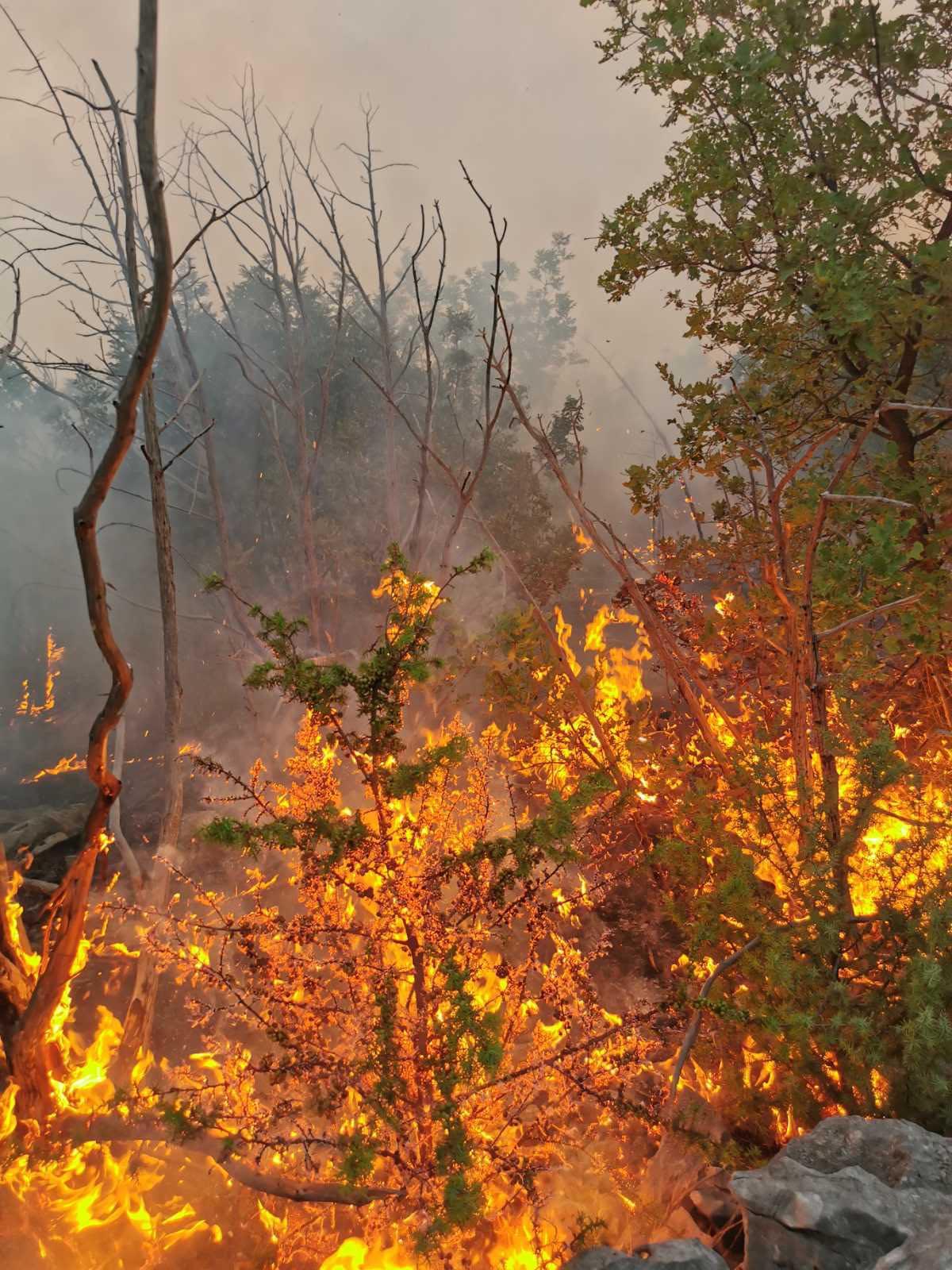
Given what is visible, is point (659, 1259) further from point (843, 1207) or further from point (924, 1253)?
point (924, 1253)

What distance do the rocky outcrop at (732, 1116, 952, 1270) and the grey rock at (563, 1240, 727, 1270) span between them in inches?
5.5

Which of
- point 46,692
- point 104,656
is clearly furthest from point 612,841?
point 46,692

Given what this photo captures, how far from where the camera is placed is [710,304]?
169 inches

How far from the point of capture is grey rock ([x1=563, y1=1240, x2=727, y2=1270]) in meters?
2.07

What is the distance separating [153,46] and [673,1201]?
4.85 meters

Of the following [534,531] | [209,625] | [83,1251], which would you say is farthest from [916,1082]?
[209,625]

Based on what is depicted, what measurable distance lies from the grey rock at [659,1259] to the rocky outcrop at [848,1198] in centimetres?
14

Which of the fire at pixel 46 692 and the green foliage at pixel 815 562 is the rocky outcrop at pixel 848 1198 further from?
the fire at pixel 46 692

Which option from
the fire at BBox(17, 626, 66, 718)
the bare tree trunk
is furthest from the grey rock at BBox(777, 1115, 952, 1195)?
the fire at BBox(17, 626, 66, 718)

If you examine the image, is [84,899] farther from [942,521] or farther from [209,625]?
[209,625]

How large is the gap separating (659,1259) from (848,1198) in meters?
0.61

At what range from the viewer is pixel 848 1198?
1950mm

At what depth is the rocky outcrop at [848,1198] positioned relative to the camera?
6.19ft

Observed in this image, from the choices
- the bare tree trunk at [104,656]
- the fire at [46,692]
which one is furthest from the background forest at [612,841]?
the fire at [46,692]
